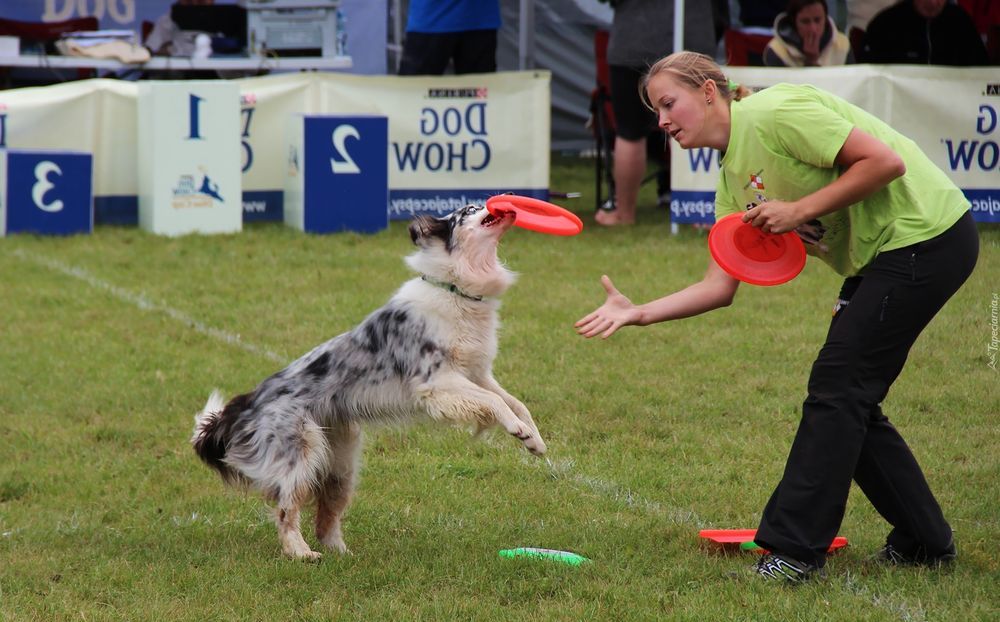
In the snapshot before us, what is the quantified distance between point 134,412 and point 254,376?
777 millimetres

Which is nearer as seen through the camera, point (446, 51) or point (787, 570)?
point (787, 570)

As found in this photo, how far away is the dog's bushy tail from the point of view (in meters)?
4.89

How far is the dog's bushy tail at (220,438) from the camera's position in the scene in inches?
192

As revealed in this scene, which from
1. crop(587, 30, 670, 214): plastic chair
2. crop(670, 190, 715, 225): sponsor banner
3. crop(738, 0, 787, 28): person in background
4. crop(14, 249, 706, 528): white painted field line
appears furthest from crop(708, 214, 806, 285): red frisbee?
crop(738, 0, 787, 28): person in background

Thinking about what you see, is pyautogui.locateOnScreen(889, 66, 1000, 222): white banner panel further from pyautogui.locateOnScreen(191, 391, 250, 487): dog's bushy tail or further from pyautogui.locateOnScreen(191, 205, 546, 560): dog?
pyautogui.locateOnScreen(191, 391, 250, 487): dog's bushy tail

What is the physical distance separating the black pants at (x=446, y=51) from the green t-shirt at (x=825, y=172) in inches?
333

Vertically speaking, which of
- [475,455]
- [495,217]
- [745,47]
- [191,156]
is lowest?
[475,455]

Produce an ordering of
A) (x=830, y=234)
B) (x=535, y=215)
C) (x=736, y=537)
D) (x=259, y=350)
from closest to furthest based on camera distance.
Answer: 1. (x=830, y=234)
2. (x=736, y=537)
3. (x=535, y=215)
4. (x=259, y=350)

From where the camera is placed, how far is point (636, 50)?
11070 millimetres

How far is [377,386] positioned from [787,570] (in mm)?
1629

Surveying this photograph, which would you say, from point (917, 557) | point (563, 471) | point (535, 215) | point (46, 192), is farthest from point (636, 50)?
point (917, 557)

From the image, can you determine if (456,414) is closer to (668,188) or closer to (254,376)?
(254,376)

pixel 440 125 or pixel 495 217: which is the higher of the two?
pixel 495 217

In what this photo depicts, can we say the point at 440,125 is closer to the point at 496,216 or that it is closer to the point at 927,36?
the point at 927,36
